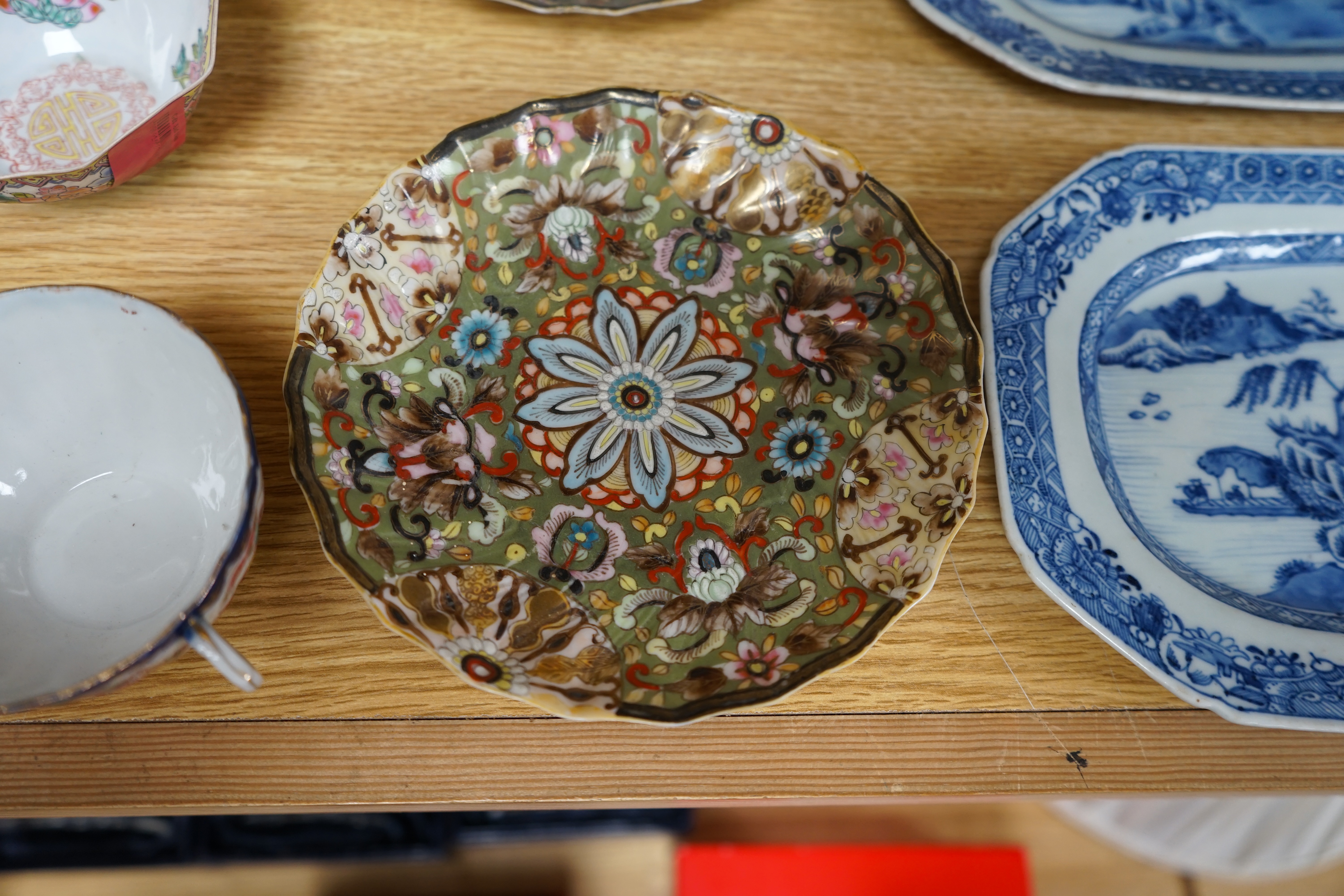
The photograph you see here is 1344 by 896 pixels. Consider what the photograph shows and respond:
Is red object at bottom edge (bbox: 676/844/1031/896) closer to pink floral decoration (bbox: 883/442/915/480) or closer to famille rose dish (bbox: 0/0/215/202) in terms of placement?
pink floral decoration (bbox: 883/442/915/480)

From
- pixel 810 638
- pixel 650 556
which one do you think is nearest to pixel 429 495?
pixel 650 556

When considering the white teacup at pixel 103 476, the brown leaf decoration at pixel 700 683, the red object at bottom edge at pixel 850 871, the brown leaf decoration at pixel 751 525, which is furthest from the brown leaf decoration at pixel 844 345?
the red object at bottom edge at pixel 850 871

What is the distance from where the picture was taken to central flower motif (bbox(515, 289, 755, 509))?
0.56 metres

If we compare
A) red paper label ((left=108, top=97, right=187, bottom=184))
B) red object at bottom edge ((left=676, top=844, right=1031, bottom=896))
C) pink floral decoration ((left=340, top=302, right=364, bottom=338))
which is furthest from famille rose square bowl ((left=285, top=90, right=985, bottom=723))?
red object at bottom edge ((left=676, top=844, right=1031, bottom=896))

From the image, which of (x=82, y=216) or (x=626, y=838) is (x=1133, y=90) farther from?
(x=626, y=838)

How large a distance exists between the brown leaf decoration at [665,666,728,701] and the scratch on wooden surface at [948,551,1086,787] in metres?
0.17

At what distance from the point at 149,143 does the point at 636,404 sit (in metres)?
0.35

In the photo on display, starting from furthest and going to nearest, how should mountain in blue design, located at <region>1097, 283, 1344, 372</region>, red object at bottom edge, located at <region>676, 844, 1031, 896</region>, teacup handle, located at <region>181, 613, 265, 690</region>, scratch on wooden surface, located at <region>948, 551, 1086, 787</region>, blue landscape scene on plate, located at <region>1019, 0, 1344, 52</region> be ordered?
red object at bottom edge, located at <region>676, 844, 1031, 896</region>
blue landscape scene on plate, located at <region>1019, 0, 1344, 52</region>
mountain in blue design, located at <region>1097, 283, 1344, 372</region>
scratch on wooden surface, located at <region>948, 551, 1086, 787</region>
teacup handle, located at <region>181, 613, 265, 690</region>

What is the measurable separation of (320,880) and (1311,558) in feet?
3.28

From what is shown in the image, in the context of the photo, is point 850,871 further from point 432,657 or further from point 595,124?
point 595,124

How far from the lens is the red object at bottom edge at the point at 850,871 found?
92 cm

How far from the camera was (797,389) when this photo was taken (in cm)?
58

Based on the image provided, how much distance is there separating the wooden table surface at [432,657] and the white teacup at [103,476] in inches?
1.7

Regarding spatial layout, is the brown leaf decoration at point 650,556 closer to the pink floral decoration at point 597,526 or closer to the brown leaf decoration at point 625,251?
the pink floral decoration at point 597,526
